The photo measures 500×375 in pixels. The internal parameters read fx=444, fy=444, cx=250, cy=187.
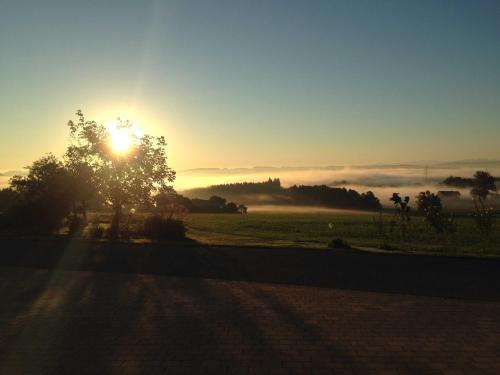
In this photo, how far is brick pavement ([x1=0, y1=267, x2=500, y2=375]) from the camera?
6652 mm

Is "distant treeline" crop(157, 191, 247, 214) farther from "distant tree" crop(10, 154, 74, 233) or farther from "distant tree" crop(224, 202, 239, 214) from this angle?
"distant tree" crop(10, 154, 74, 233)

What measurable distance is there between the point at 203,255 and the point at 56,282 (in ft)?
19.6

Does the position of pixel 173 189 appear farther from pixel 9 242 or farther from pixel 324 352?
pixel 324 352

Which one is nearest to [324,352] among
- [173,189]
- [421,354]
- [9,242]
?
[421,354]

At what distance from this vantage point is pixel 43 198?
30625 millimetres

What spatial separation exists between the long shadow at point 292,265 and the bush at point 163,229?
6712mm

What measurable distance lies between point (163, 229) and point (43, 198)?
32.1 feet

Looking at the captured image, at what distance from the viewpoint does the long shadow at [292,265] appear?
39.8ft

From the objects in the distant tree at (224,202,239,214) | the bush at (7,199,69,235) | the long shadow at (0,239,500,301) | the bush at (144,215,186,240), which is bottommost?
the long shadow at (0,239,500,301)

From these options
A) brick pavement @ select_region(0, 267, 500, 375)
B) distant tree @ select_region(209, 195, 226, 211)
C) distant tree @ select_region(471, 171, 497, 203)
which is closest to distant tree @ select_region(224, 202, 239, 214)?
distant tree @ select_region(209, 195, 226, 211)

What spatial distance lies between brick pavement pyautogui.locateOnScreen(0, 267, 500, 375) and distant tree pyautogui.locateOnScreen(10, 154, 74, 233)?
66.1 feet

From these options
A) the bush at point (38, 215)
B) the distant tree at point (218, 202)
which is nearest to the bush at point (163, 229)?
the bush at point (38, 215)

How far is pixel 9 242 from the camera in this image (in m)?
21.9

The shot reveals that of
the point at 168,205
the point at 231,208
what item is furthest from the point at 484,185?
the point at 168,205
